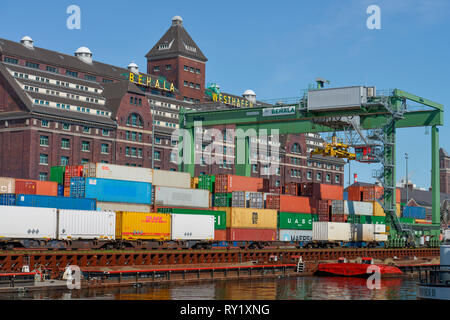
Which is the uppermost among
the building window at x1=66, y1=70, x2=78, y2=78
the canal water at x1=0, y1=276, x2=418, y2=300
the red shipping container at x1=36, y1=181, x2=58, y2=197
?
the building window at x1=66, y1=70, x2=78, y2=78

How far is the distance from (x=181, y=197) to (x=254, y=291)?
1924cm

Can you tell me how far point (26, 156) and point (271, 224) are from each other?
47213 mm

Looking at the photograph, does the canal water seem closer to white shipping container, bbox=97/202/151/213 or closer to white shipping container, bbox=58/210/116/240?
white shipping container, bbox=58/210/116/240

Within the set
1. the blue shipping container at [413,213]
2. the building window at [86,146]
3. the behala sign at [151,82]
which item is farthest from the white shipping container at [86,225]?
the behala sign at [151,82]

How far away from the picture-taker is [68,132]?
104 metres

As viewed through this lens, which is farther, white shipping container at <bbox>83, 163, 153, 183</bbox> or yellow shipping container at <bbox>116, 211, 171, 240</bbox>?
white shipping container at <bbox>83, 163, 153, 183</bbox>

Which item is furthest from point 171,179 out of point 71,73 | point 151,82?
point 151,82

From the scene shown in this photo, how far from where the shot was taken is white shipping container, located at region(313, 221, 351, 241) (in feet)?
241

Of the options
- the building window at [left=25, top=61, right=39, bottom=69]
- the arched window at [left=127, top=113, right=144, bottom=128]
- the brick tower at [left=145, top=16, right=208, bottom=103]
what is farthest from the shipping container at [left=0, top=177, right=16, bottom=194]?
the brick tower at [left=145, top=16, right=208, bottom=103]

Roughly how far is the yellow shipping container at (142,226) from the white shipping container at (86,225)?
724 millimetres

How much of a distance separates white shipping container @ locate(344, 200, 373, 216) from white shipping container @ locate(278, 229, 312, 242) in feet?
19.7
